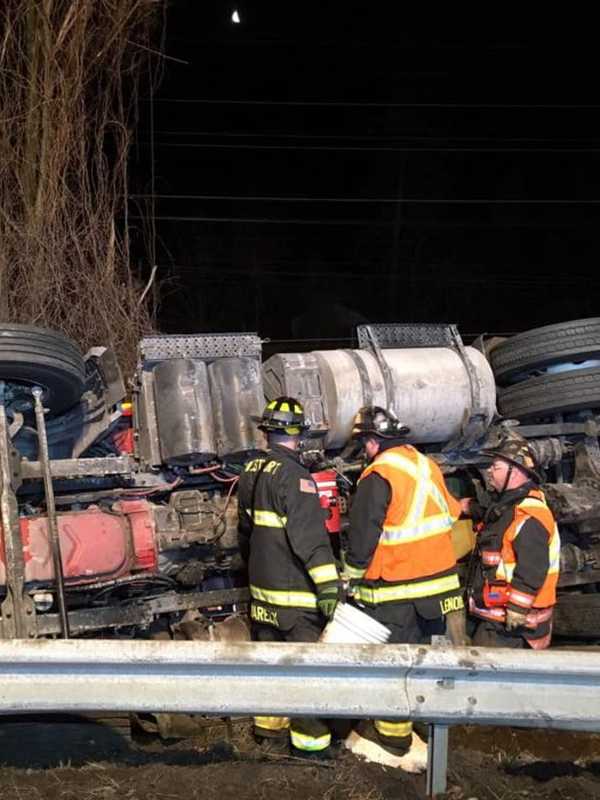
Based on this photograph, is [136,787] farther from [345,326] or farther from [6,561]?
[345,326]

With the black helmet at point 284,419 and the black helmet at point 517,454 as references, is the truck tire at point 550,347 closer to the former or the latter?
the black helmet at point 517,454

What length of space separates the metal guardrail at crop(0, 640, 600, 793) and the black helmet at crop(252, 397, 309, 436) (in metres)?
1.73

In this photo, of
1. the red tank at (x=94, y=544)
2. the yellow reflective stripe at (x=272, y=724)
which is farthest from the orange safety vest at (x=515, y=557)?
the red tank at (x=94, y=544)

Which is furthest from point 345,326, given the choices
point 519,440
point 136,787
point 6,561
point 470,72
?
point 136,787

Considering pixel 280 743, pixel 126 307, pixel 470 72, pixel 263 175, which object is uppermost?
pixel 470 72

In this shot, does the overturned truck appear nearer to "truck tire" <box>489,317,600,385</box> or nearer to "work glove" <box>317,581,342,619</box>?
"truck tire" <box>489,317,600,385</box>

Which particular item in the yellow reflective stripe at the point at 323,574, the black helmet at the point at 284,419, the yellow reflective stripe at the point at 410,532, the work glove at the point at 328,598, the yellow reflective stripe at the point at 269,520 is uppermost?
the black helmet at the point at 284,419

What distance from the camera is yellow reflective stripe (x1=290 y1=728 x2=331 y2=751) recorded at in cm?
377

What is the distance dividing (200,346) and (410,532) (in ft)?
5.39

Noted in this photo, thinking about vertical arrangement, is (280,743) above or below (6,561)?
below

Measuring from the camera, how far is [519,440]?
4859 mm

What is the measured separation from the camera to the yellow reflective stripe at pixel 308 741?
12.4 ft

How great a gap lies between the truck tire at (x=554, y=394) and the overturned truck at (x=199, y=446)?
1 centimetres

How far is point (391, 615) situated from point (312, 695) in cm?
148
